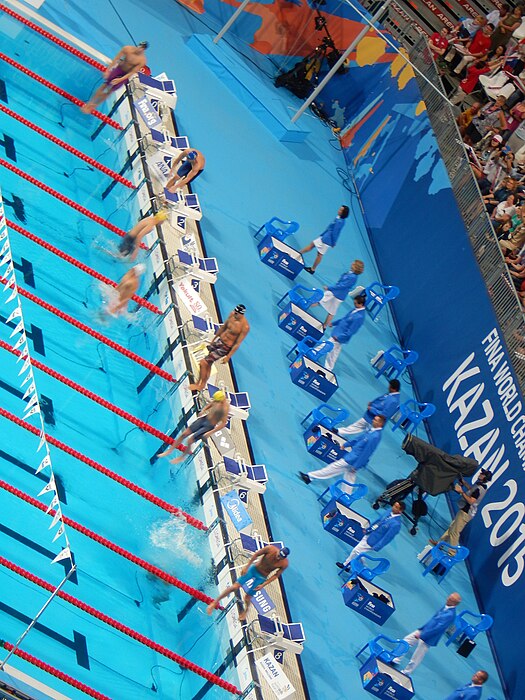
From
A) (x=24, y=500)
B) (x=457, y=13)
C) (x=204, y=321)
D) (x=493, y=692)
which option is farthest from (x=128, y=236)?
(x=457, y=13)

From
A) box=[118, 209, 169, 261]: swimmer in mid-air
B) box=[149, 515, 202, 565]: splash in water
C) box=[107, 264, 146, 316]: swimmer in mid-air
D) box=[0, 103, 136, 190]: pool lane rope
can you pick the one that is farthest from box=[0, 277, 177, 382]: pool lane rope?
box=[0, 103, 136, 190]: pool lane rope

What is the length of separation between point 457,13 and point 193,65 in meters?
4.96

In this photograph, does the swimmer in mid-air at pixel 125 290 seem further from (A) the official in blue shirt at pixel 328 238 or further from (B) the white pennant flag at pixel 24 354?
(A) the official in blue shirt at pixel 328 238

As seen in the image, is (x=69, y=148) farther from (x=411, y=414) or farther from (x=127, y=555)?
(x=127, y=555)

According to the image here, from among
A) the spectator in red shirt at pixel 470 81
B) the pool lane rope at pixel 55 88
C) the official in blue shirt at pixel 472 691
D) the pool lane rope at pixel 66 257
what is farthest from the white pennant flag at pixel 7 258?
the spectator in red shirt at pixel 470 81

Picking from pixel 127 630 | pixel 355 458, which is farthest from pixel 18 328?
pixel 355 458

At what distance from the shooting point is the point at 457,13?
20.4m

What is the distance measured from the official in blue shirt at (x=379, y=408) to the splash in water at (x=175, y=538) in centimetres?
332

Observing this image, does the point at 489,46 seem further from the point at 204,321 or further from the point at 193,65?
the point at 204,321

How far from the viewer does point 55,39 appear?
16984mm

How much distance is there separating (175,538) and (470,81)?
10.3 meters

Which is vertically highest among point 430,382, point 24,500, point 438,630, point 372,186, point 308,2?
point 308,2

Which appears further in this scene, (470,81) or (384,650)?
(470,81)

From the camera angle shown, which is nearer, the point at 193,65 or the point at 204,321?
the point at 204,321
